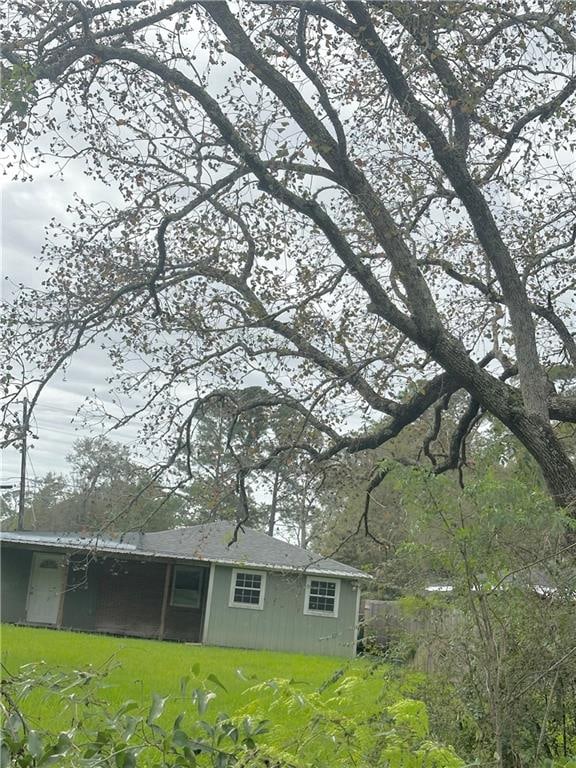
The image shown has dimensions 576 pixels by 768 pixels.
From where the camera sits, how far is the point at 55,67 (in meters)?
7.79

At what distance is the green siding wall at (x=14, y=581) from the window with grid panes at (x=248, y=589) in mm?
6962

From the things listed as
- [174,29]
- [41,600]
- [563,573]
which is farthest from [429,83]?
[41,600]

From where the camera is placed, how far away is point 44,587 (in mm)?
26875

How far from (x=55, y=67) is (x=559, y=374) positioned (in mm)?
6989

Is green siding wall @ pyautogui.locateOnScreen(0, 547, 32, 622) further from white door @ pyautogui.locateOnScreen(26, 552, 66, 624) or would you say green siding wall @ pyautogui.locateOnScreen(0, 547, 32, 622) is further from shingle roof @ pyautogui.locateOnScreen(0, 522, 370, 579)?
shingle roof @ pyautogui.locateOnScreen(0, 522, 370, 579)

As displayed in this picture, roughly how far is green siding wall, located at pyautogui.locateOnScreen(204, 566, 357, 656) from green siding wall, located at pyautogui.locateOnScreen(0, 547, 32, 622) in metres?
6.48

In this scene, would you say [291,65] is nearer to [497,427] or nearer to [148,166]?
[148,166]

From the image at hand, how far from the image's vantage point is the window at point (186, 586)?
26.0 m

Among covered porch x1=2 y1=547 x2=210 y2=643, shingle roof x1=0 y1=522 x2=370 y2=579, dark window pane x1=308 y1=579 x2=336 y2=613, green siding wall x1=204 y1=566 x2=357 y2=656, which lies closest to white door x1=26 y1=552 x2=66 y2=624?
covered porch x1=2 y1=547 x2=210 y2=643

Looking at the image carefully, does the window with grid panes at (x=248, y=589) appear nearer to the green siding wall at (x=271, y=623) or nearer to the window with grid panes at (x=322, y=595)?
the green siding wall at (x=271, y=623)

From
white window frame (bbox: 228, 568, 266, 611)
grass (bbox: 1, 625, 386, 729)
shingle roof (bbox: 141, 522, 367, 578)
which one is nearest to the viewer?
grass (bbox: 1, 625, 386, 729)

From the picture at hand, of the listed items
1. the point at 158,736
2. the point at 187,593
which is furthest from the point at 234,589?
the point at 158,736

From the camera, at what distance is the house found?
24.6 m

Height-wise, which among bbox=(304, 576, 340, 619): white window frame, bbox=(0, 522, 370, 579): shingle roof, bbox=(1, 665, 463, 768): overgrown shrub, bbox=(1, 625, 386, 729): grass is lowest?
bbox=(1, 625, 386, 729): grass
